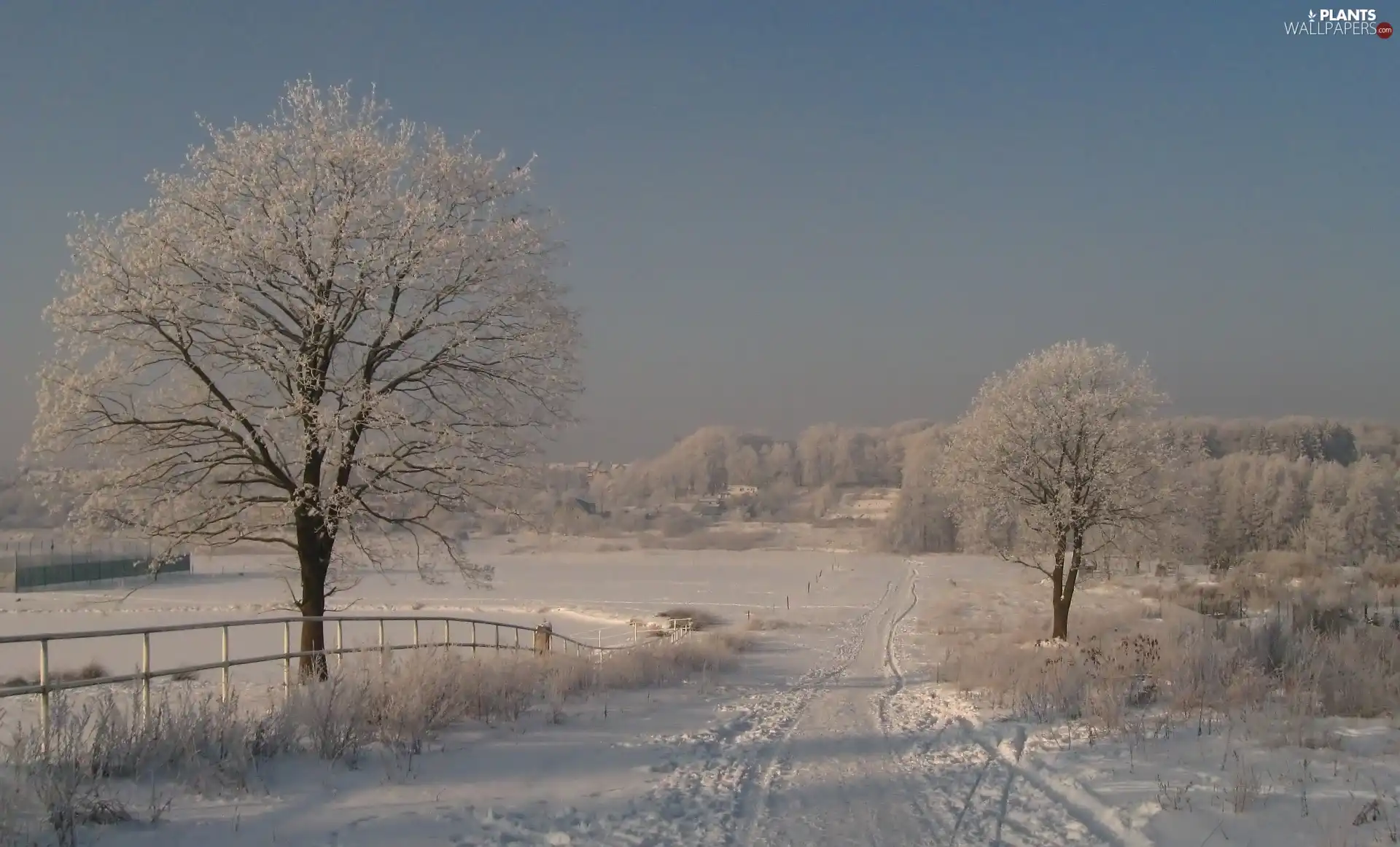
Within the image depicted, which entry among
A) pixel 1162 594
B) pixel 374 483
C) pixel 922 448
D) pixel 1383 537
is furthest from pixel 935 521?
pixel 374 483

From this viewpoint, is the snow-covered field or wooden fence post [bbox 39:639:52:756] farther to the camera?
the snow-covered field

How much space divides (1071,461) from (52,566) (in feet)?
259

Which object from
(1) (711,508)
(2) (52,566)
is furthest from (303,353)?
(1) (711,508)

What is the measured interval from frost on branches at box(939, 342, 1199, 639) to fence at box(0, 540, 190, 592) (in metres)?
63.2

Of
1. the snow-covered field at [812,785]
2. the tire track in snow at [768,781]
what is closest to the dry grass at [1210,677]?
the snow-covered field at [812,785]

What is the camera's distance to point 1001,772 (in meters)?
9.23

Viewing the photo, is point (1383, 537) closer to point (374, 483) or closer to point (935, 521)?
point (935, 521)

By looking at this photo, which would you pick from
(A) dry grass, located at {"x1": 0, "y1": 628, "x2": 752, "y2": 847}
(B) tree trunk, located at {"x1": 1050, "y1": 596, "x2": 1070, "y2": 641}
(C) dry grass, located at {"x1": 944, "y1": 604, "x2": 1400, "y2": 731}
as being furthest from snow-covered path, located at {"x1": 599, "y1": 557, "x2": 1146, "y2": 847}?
(B) tree trunk, located at {"x1": 1050, "y1": 596, "x2": 1070, "y2": 641}

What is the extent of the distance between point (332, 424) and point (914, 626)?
33395 millimetres

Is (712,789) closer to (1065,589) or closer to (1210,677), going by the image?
(1210,677)

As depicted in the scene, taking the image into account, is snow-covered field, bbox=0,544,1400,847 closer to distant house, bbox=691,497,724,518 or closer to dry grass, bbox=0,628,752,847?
dry grass, bbox=0,628,752,847

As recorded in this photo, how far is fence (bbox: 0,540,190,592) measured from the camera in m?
73.0

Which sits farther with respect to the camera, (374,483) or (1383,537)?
(1383,537)

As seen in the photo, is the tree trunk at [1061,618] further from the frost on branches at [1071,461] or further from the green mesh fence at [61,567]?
the green mesh fence at [61,567]
